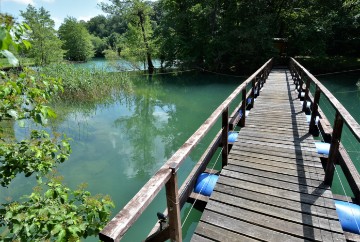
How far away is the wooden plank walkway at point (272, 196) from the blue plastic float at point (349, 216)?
10 centimetres

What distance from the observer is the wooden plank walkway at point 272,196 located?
2324 millimetres

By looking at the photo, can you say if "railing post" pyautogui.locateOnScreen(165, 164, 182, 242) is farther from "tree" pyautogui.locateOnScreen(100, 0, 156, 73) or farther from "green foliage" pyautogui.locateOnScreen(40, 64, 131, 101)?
"tree" pyautogui.locateOnScreen(100, 0, 156, 73)

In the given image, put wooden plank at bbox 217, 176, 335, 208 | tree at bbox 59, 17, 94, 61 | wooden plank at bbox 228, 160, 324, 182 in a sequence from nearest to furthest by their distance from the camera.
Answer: wooden plank at bbox 217, 176, 335, 208
wooden plank at bbox 228, 160, 324, 182
tree at bbox 59, 17, 94, 61

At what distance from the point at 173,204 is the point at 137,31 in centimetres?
2407

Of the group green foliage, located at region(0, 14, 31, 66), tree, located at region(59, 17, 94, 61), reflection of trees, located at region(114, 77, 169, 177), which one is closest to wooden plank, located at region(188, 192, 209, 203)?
green foliage, located at region(0, 14, 31, 66)

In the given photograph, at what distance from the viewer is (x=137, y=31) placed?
77.9 ft

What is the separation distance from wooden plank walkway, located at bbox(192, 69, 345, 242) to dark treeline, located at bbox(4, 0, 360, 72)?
610 inches

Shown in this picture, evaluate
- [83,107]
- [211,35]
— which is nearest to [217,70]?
[211,35]

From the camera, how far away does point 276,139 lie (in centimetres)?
445

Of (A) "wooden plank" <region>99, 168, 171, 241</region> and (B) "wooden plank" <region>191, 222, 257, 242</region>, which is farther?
(B) "wooden plank" <region>191, 222, 257, 242</region>

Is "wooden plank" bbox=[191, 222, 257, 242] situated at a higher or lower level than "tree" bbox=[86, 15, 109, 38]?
lower

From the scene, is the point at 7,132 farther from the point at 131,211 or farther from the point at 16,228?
the point at 131,211

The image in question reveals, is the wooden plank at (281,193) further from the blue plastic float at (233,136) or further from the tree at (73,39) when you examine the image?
the tree at (73,39)

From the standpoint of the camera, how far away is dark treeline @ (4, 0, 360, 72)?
1823 centimetres
